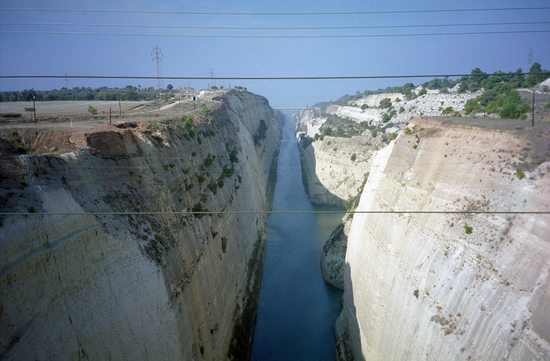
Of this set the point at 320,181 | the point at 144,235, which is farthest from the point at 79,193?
the point at 320,181

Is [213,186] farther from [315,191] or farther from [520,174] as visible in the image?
[315,191]

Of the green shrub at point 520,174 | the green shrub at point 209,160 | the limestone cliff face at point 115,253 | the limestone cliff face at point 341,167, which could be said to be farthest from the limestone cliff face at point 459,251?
the limestone cliff face at point 341,167

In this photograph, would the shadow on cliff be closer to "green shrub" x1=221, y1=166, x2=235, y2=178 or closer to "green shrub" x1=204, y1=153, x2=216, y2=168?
"green shrub" x1=221, y1=166, x2=235, y2=178

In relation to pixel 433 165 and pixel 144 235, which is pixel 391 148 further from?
pixel 144 235

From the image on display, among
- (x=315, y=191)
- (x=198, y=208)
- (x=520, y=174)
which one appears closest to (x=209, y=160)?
(x=198, y=208)

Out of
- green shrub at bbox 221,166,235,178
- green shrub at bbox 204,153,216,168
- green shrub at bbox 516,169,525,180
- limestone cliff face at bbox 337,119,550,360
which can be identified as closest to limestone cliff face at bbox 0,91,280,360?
green shrub at bbox 204,153,216,168

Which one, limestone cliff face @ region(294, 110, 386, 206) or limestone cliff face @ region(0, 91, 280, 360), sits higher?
limestone cliff face @ region(0, 91, 280, 360)

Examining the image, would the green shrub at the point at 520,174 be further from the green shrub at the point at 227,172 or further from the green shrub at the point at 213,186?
the green shrub at the point at 227,172
